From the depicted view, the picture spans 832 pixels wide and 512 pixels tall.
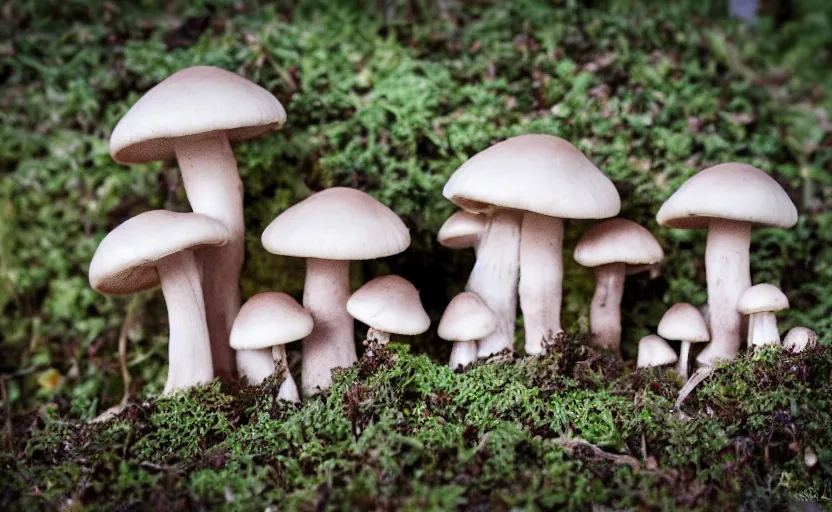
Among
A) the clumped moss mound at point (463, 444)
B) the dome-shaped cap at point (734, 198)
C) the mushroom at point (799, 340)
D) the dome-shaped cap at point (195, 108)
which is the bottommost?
the clumped moss mound at point (463, 444)

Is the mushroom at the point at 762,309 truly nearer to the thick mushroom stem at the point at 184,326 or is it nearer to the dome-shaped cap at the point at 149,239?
the dome-shaped cap at the point at 149,239

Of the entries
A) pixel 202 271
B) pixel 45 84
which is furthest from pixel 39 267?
pixel 202 271

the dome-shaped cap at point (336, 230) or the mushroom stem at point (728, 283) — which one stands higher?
the dome-shaped cap at point (336, 230)

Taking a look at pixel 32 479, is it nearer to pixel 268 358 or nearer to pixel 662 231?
pixel 268 358

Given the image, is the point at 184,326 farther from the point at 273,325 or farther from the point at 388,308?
the point at 388,308

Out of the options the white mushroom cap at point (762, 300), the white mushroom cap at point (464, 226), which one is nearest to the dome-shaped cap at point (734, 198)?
the white mushroom cap at point (762, 300)

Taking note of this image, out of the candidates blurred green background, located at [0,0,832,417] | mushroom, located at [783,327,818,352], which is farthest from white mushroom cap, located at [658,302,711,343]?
blurred green background, located at [0,0,832,417]
